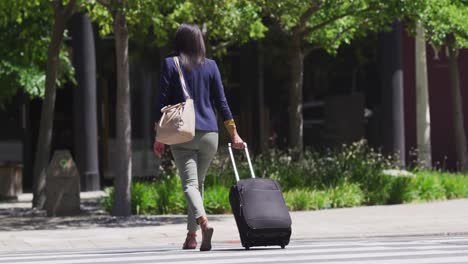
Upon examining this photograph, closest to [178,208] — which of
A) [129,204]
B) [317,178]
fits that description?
[129,204]

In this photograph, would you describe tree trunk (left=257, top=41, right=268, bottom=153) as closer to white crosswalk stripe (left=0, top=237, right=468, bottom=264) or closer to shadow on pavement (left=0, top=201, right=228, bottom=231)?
shadow on pavement (left=0, top=201, right=228, bottom=231)

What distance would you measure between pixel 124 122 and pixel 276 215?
6584 millimetres

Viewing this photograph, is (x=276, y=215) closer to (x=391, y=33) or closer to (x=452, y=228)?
(x=452, y=228)

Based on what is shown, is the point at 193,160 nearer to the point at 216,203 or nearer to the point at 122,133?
the point at 122,133

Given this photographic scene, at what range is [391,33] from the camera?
23094mm

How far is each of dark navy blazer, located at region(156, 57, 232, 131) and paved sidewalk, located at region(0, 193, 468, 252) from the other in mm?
2611

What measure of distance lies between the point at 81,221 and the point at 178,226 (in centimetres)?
181

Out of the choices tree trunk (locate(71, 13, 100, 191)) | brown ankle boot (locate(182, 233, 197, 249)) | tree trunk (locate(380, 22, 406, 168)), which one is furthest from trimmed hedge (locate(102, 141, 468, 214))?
brown ankle boot (locate(182, 233, 197, 249))

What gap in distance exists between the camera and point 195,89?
9141 mm

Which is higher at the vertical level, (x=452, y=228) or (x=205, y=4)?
(x=205, y=4)

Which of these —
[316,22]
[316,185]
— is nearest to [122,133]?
[316,185]

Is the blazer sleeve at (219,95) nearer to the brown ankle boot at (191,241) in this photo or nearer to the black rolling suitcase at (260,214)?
the black rolling suitcase at (260,214)

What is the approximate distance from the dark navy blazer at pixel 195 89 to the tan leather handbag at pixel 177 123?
0.10 meters

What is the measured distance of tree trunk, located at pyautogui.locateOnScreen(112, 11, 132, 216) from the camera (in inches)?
587
